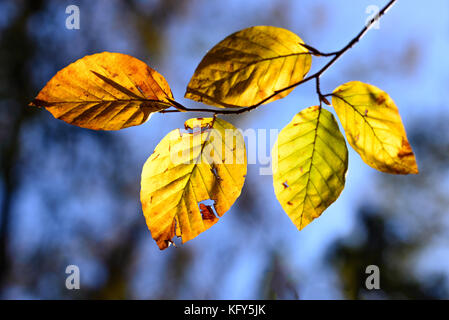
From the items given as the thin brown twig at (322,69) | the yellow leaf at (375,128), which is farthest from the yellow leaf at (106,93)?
the yellow leaf at (375,128)

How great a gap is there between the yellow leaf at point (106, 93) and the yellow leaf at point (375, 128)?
5.9 inches

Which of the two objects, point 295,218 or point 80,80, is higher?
point 80,80

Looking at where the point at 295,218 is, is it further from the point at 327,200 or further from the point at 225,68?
the point at 225,68

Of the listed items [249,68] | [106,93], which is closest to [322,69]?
[249,68]

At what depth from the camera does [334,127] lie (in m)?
0.27

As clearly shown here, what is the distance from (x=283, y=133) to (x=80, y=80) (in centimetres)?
16

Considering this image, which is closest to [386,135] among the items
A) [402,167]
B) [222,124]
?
[402,167]

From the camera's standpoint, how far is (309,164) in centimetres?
29

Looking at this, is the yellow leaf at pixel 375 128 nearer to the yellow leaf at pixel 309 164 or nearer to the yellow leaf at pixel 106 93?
the yellow leaf at pixel 309 164

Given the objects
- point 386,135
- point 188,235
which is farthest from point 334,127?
point 188,235

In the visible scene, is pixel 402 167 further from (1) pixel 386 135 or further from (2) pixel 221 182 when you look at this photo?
(2) pixel 221 182

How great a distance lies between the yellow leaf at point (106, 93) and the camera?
232 millimetres

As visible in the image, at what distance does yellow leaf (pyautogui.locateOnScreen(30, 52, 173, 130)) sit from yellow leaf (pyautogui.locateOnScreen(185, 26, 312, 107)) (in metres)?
0.03

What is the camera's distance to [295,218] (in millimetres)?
271
